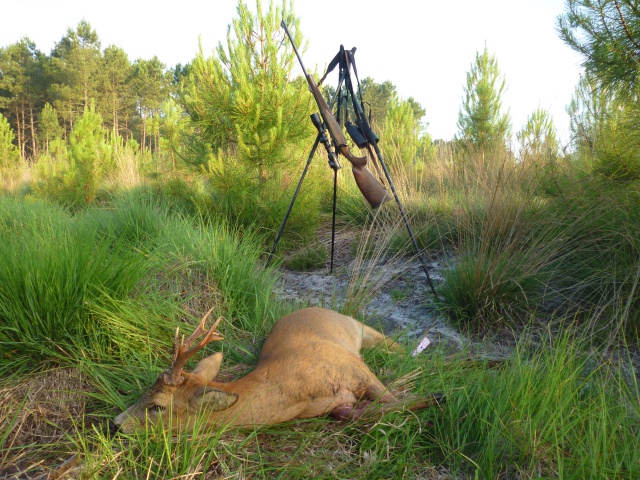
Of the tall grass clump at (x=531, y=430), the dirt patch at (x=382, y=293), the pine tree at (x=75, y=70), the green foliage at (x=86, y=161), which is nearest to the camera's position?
the tall grass clump at (x=531, y=430)

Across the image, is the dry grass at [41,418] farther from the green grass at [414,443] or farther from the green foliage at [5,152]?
the green foliage at [5,152]

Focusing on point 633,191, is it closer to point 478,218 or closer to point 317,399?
point 478,218

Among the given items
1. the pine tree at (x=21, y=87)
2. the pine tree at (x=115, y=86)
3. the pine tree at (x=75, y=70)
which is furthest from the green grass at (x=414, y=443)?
the pine tree at (x=21, y=87)

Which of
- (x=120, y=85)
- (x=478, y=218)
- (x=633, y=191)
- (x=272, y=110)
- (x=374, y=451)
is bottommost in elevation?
(x=374, y=451)

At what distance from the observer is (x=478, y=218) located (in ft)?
15.8

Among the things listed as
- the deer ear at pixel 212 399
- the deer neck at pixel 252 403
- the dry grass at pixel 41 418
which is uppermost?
the deer ear at pixel 212 399

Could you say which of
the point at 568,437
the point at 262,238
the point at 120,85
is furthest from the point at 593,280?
the point at 120,85

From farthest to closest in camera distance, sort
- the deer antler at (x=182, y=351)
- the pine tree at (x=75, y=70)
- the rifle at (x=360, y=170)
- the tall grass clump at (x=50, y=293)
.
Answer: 1. the pine tree at (x=75, y=70)
2. the rifle at (x=360, y=170)
3. the tall grass clump at (x=50, y=293)
4. the deer antler at (x=182, y=351)

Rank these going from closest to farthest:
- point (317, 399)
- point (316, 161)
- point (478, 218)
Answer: point (317, 399) < point (478, 218) < point (316, 161)

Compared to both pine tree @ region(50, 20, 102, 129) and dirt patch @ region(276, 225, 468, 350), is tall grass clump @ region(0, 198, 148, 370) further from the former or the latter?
pine tree @ region(50, 20, 102, 129)

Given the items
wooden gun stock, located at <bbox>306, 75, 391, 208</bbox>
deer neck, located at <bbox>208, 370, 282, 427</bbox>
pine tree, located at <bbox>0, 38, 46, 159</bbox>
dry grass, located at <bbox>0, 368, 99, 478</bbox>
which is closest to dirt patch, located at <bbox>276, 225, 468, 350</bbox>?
wooden gun stock, located at <bbox>306, 75, 391, 208</bbox>

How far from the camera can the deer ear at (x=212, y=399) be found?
A: 1723 millimetres

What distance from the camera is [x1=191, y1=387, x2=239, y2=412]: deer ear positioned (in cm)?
172

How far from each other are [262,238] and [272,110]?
71.1 inches
